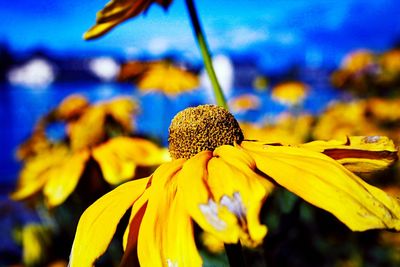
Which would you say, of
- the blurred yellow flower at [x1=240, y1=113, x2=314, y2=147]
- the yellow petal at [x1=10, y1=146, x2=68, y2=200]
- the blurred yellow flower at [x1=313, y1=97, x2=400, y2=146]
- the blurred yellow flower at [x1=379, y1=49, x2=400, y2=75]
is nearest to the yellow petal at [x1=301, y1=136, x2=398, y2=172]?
the yellow petal at [x1=10, y1=146, x2=68, y2=200]

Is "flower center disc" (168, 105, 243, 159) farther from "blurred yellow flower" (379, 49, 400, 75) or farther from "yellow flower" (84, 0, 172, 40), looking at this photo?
"blurred yellow flower" (379, 49, 400, 75)

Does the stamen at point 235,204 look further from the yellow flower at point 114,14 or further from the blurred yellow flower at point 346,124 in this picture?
the blurred yellow flower at point 346,124

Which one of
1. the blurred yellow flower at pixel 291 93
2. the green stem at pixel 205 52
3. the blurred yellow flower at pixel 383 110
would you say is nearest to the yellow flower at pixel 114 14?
the green stem at pixel 205 52

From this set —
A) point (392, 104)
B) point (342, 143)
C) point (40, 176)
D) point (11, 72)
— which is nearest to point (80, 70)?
point (11, 72)

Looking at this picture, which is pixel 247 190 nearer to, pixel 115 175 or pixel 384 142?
pixel 384 142

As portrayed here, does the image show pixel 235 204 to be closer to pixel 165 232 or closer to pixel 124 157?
pixel 165 232

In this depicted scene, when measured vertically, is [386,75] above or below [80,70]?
below

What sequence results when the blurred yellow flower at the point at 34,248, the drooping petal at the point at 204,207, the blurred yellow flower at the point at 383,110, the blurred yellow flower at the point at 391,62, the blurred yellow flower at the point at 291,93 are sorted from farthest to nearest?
1. the blurred yellow flower at the point at 291,93
2. the blurred yellow flower at the point at 391,62
3. the blurred yellow flower at the point at 383,110
4. the blurred yellow flower at the point at 34,248
5. the drooping petal at the point at 204,207
